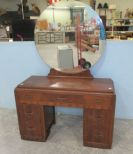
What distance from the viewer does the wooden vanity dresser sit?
1.66 metres

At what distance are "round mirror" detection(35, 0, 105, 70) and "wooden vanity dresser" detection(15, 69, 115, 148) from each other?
24 cm

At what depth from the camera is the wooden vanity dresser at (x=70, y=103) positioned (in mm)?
1658

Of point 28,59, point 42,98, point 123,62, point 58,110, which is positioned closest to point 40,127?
point 42,98

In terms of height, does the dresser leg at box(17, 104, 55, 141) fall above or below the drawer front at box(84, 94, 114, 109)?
below

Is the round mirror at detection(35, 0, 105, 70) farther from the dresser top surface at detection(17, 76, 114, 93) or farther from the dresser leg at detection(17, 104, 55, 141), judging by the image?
the dresser leg at detection(17, 104, 55, 141)

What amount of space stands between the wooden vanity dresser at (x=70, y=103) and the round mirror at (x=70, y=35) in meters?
0.24

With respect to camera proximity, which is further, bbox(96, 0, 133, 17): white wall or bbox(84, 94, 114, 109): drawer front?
bbox(96, 0, 133, 17): white wall

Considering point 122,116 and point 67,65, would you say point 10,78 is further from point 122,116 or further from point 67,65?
point 122,116

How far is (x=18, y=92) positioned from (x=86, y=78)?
0.74 metres

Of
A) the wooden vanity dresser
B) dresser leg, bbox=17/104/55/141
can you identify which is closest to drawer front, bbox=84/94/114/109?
the wooden vanity dresser

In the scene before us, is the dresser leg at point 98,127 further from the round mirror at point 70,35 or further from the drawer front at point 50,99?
the round mirror at point 70,35

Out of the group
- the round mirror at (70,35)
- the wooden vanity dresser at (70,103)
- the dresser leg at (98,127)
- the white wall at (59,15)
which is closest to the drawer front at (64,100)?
the wooden vanity dresser at (70,103)

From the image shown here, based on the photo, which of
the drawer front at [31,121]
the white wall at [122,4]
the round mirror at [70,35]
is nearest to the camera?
the drawer front at [31,121]

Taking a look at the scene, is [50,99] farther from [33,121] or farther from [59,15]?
[59,15]
